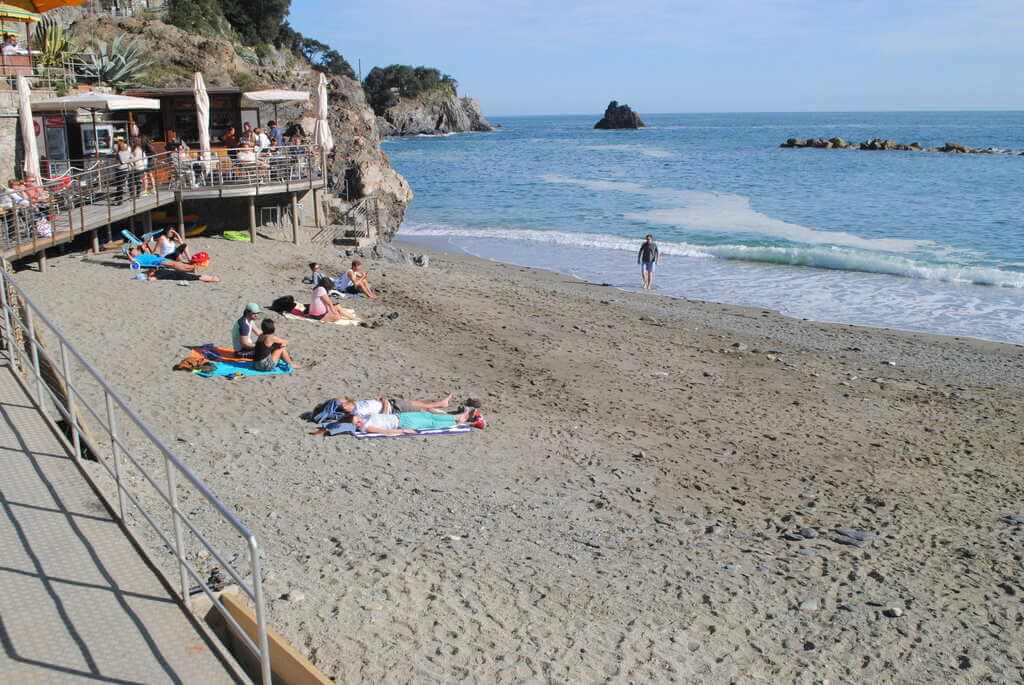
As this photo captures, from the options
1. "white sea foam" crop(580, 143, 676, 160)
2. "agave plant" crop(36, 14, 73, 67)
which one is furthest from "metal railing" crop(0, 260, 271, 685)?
"white sea foam" crop(580, 143, 676, 160)

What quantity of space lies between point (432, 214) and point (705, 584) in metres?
34.9

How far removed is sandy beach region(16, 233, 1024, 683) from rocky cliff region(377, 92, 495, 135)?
373 feet

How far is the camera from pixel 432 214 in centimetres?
4100

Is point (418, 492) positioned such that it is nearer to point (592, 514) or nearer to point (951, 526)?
point (592, 514)

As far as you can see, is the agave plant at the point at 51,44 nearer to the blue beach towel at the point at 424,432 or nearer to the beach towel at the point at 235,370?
the beach towel at the point at 235,370

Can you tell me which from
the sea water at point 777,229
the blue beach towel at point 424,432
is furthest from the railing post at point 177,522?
the sea water at point 777,229

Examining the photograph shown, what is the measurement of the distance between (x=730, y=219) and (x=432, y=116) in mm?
106224

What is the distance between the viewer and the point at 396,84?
140500 mm

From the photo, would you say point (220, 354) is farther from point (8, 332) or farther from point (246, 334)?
point (8, 332)

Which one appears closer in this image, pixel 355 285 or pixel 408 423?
pixel 408 423

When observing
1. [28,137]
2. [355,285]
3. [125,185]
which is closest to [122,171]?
[125,185]

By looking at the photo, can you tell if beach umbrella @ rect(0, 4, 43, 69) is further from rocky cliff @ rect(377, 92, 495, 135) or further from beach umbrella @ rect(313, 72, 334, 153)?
rocky cliff @ rect(377, 92, 495, 135)

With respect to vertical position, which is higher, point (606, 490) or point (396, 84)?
point (396, 84)

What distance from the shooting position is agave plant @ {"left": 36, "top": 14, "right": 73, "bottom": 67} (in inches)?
901
